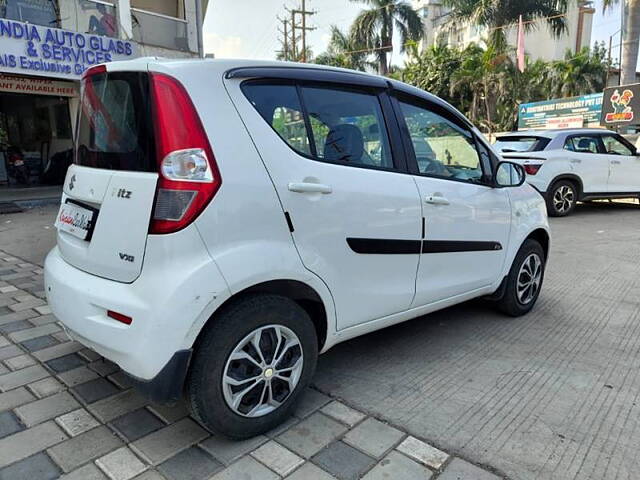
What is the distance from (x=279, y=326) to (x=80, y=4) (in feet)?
41.0

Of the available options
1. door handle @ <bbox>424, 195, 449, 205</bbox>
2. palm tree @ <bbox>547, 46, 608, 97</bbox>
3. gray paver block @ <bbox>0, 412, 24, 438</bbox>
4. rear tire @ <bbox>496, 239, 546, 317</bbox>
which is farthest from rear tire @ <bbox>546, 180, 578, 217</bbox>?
palm tree @ <bbox>547, 46, 608, 97</bbox>

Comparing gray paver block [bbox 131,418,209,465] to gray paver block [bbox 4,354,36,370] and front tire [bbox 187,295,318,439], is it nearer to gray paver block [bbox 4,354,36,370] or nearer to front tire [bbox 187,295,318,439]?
front tire [bbox 187,295,318,439]

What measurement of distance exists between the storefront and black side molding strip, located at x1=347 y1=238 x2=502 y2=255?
35.6 ft

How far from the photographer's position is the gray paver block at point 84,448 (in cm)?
214

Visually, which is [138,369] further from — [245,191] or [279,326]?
[245,191]

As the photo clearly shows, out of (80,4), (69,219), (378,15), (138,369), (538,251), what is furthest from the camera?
(378,15)

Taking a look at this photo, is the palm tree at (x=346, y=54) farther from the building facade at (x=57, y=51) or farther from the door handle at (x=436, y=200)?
the door handle at (x=436, y=200)

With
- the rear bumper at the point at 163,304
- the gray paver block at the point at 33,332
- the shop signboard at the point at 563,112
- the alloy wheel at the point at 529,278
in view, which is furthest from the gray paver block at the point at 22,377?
the shop signboard at the point at 563,112

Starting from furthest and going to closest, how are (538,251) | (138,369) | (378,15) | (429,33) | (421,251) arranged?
1. (429,33)
2. (378,15)
3. (538,251)
4. (421,251)
5. (138,369)

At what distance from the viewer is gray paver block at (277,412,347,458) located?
2248 millimetres

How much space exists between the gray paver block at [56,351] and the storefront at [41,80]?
947cm

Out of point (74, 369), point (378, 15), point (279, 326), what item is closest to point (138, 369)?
point (279, 326)

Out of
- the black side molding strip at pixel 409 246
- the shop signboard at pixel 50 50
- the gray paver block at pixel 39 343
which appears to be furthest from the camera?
the shop signboard at pixel 50 50

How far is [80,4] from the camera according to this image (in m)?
11.6
